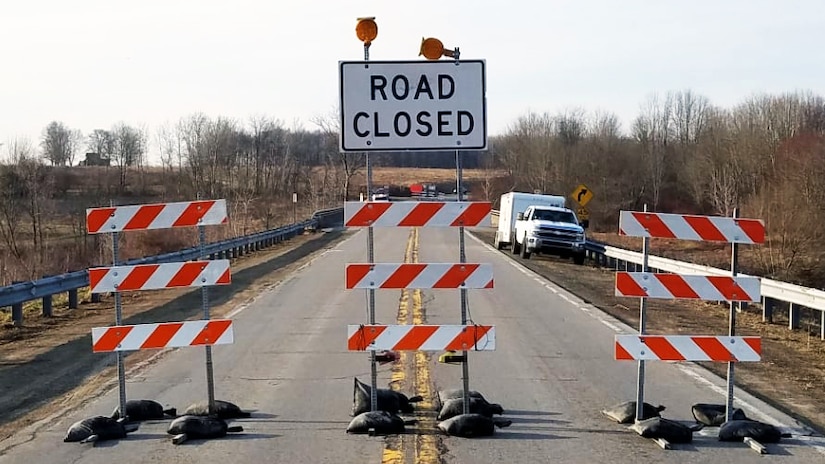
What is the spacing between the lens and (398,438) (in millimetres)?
7512

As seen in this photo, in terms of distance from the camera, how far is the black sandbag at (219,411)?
8320mm

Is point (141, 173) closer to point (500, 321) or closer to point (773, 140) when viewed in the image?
point (773, 140)

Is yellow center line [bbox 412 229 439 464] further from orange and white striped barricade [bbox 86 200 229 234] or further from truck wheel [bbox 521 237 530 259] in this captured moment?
truck wheel [bbox 521 237 530 259]

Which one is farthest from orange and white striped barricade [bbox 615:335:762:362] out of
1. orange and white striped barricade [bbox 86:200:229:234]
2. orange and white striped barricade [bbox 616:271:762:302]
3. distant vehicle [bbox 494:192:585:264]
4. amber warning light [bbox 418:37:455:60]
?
distant vehicle [bbox 494:192:585:264]

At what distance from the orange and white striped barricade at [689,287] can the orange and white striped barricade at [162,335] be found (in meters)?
3.73

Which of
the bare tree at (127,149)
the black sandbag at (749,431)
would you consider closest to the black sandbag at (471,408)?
the black sandbag at (749,431)

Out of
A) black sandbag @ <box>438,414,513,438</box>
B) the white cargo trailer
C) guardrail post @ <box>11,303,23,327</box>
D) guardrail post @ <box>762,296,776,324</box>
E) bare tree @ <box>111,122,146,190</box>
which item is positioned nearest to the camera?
black sandbag @ <box>438,414,513,438</box>

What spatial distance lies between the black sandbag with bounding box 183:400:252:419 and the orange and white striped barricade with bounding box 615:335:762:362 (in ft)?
11.8

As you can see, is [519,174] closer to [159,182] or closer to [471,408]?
[159,182]

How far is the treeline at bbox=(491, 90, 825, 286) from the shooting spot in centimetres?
3728

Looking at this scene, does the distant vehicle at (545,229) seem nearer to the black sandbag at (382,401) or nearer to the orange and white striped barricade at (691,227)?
the orange and white striped barricade at (691,227)

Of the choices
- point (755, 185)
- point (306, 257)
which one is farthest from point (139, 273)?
point (755, 185)

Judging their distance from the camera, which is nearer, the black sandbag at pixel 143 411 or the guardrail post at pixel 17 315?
the black sandbag at pixel 143 411

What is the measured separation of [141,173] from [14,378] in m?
69.6
